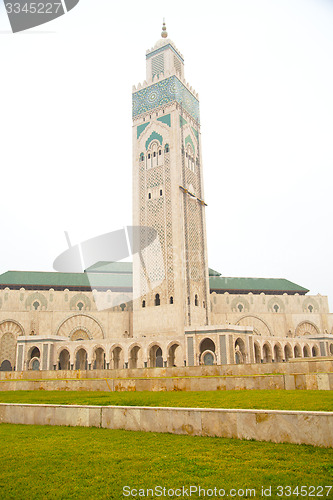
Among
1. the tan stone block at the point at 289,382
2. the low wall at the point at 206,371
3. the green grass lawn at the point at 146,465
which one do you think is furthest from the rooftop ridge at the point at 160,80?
the green grass lawn at the point at 146,465

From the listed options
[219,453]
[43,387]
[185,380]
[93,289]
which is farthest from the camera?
[93,289]

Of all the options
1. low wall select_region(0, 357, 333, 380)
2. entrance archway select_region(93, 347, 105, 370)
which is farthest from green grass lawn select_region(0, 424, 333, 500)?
entrance archway select_region(93, 347, 105, 370)

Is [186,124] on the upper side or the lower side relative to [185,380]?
upper

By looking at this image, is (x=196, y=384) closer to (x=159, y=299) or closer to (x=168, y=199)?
(x=159, y=299)

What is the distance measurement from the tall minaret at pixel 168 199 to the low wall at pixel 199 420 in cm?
2492

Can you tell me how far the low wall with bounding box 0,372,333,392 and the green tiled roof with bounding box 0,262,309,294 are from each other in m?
27.2

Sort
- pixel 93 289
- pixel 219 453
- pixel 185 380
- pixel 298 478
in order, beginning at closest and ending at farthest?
1. pixel 298 478
2. pixel 219 453
3. pixel 185 380
4. pixel 93 289

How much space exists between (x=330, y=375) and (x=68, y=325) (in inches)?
1204

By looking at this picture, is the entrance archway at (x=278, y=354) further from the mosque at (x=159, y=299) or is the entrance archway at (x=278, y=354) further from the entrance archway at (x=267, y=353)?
the entrance archway at (x=267, y=353)

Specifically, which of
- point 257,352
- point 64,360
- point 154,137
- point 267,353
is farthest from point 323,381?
point 154,137

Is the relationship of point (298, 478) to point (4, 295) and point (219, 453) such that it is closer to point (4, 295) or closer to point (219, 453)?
point (219, 453)

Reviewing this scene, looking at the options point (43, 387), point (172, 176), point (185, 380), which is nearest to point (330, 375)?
point (185, 380)

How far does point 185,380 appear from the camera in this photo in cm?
1135

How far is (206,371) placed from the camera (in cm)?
1561
